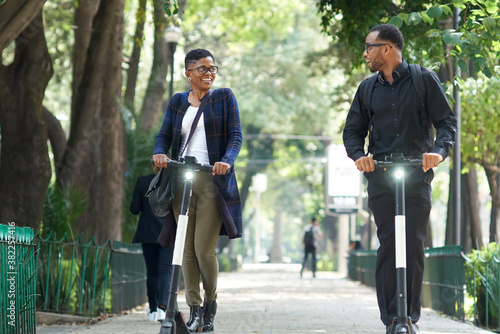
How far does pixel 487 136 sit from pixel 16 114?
10427mm

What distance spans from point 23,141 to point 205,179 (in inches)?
196

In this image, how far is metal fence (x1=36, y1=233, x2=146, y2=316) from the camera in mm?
9953


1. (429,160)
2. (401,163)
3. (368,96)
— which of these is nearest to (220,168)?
(368,96)

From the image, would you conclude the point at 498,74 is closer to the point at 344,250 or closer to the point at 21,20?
the point at 21,20

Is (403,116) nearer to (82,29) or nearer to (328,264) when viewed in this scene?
(82,29)

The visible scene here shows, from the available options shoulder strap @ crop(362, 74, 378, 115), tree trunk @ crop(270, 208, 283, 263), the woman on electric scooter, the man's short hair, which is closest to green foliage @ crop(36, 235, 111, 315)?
the woman on electric scooter

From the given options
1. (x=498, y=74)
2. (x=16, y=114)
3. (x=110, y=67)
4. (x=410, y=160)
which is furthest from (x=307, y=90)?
(x=410, y=160)

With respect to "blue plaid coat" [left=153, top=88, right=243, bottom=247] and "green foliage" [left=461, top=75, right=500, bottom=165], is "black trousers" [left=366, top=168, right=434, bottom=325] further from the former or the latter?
"green foliage" [left=461, top=75, right=500, bottom=165]

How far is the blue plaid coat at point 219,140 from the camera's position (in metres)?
6.57

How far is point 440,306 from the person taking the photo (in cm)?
1248

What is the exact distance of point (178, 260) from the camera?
5621 millimetres

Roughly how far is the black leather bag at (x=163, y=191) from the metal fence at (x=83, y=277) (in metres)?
2.69

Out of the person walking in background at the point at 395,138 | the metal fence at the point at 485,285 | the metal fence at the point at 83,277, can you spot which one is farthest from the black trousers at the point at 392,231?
the metal fence at the point at 485,285

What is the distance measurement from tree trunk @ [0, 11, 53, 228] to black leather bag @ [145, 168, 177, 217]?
4.90 meters
